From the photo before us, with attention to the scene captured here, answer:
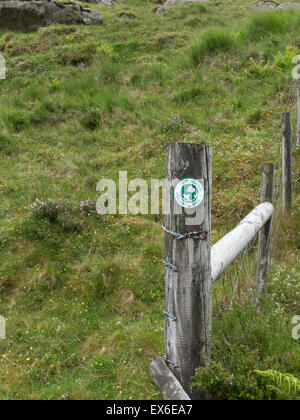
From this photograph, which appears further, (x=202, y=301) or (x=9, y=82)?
(x=9, y=82)

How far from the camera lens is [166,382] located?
181cm

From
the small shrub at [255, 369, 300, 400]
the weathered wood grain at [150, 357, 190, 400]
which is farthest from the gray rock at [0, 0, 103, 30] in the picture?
the small shrub at [255, 369, 300, 400]

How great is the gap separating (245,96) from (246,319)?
678 centimetres

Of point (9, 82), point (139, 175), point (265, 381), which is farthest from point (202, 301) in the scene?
point (9, 82)

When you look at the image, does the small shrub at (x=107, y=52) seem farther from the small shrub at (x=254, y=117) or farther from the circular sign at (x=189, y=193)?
the circular sign at (x=189, y=193)

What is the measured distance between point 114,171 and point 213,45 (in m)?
5.63

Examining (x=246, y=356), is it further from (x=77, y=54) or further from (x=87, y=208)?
(x=77, y=54)

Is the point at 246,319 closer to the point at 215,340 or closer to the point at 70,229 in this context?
the point at 215,340

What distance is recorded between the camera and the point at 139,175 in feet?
20.8

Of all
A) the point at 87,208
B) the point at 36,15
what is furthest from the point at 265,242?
the point at 36,15

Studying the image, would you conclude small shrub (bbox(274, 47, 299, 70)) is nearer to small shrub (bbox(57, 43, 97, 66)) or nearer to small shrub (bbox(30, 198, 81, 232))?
small shrub (bbox(57, 43, 97, 66))

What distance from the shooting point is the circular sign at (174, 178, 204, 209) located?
1.60 metres
